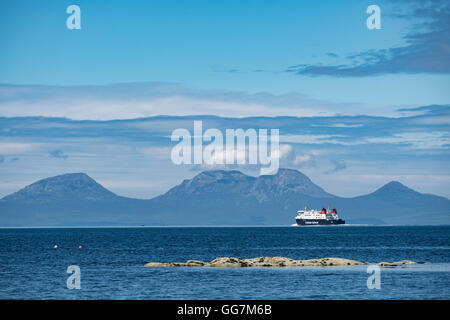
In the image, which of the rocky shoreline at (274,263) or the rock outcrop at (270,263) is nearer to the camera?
the rocky shoreline at (274,263)

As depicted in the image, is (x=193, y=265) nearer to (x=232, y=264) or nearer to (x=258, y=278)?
(x=232, y=264)

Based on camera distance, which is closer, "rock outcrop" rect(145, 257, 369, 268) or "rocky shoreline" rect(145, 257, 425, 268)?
"rocky shoreline" rect(145, 257, 425, 268)

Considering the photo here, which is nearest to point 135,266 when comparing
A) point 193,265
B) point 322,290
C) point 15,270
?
point 193,265
